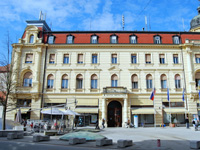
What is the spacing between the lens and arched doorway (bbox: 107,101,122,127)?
A: 3195cm

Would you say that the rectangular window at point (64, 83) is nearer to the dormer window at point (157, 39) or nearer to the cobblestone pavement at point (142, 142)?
the cobblestone pavement at point (142, 142)

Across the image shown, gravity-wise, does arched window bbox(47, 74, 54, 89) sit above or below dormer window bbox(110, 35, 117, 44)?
below

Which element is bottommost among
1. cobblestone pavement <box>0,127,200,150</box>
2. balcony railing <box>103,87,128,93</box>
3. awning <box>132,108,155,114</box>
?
cobblestone pavement <box>0,127,200,150</box>

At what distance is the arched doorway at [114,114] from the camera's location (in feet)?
105

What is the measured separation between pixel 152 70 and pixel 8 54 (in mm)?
22116

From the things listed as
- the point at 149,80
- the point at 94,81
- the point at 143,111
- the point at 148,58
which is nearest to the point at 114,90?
the point at 94,81

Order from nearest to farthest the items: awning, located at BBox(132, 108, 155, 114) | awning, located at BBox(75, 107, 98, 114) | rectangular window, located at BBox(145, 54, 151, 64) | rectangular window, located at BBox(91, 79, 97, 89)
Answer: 1. awning, located at BBox(132, 108, 155, 114)
2. awning, located at BBox(75, 107, 98, 114)
3. rectangular window, located at BBox(91, 79, 97, 89)
4. rectangular window, located at BBox(145, 54, 151, 64)

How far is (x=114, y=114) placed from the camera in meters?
32.1

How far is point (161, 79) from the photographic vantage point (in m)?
33.3

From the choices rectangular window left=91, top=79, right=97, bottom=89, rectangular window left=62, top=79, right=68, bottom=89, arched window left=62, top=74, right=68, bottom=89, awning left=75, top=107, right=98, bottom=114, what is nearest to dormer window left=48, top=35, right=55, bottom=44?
arched window left=62, top=74, right=68, bottom=89

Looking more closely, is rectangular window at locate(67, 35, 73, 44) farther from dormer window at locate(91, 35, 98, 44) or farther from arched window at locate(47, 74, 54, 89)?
arched window at locate(47, 74, 54, 89)

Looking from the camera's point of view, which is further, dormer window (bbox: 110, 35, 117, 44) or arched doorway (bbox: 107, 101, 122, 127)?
dormer window (bbox: 110, 35, 117, 44)

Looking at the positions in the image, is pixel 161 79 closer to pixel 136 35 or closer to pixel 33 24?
pixel 136 35

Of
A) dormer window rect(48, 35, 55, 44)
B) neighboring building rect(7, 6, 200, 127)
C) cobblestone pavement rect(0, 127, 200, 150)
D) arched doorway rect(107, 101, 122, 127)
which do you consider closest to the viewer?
cobblestone pavement rect(0, 127, 200, 150)
